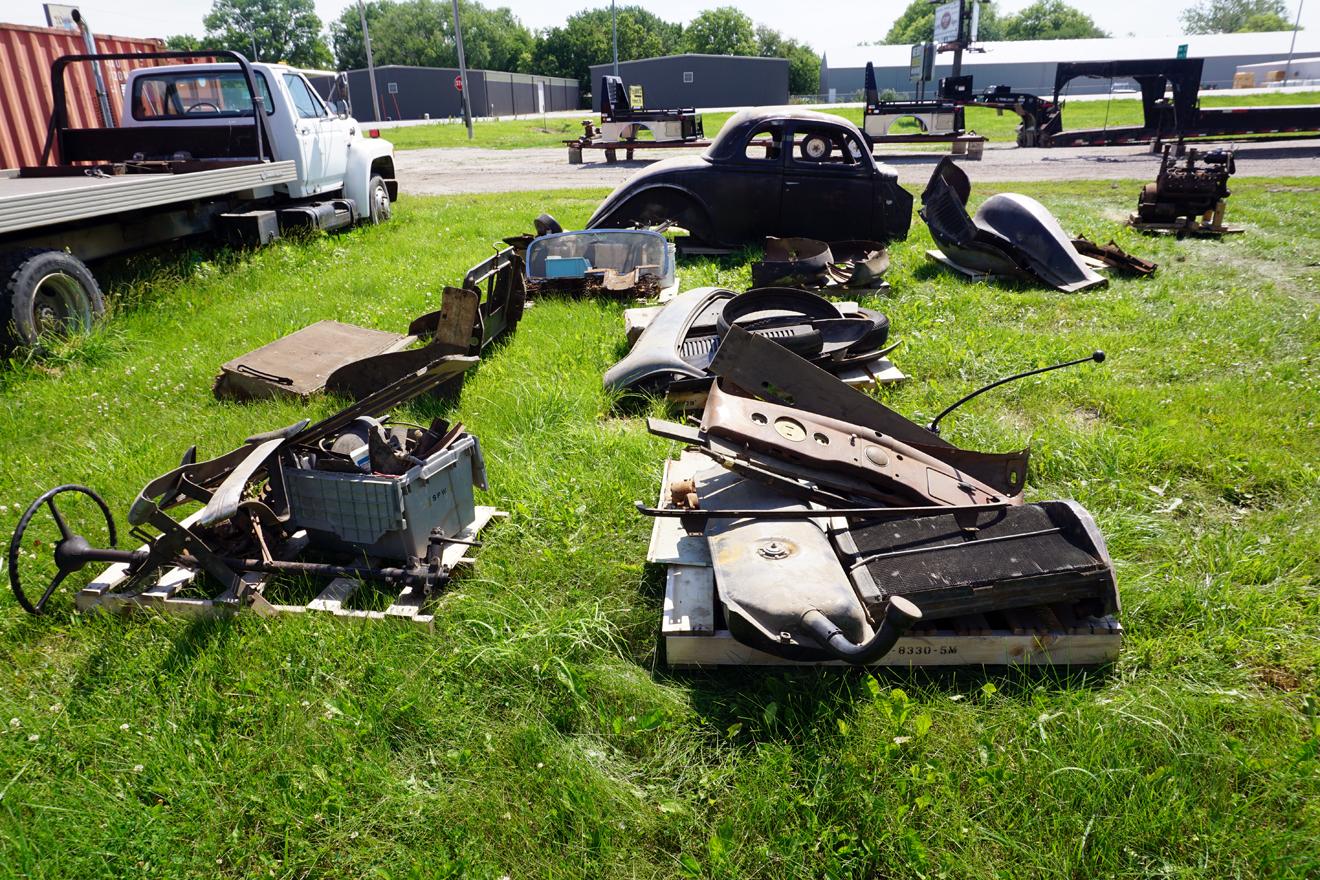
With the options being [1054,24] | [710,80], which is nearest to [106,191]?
→ [710,80]

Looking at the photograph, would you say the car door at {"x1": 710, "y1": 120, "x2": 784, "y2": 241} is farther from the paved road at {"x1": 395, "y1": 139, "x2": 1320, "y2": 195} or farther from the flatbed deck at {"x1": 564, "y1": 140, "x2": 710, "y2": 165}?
the flatbed deck at {"x1": 564, "y1": 140, "x2": 710, "y2": 165}

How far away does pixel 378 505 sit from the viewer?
3.05 metres

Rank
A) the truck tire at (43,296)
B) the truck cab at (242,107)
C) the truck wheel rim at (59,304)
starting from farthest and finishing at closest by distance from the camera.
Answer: the truck cab at (242,107)
the truck wheel rim at (59,304)
the truck tire at (43,296)

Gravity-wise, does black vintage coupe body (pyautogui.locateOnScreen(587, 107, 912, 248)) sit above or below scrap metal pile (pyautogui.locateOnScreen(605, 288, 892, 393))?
above

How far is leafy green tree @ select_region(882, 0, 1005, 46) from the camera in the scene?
103m

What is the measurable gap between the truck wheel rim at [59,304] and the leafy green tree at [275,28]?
90.5 meters

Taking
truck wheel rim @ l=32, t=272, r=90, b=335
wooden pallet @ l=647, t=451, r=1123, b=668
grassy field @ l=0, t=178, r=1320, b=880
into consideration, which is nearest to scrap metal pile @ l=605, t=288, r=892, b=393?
grassy field @ l=0, t=178, r=1320, b=880

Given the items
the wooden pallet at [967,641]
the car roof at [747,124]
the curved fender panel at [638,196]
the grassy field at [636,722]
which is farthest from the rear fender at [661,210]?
the wooden pallet at [967,641]

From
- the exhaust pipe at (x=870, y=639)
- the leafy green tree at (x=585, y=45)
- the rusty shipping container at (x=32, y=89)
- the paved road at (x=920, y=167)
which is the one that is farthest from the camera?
the leafy green tree at (x=585, y=45)

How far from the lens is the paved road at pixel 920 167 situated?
15418mm

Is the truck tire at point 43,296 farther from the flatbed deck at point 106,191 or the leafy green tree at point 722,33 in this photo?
the leafy green tree at point 722,33

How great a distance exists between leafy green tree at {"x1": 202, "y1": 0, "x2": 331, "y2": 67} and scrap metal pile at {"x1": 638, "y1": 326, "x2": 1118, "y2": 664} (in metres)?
94.8

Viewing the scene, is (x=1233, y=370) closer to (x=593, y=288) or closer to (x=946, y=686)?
(x=946, y=686)

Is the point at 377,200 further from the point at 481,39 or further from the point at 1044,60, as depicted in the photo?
the point at 481,39
